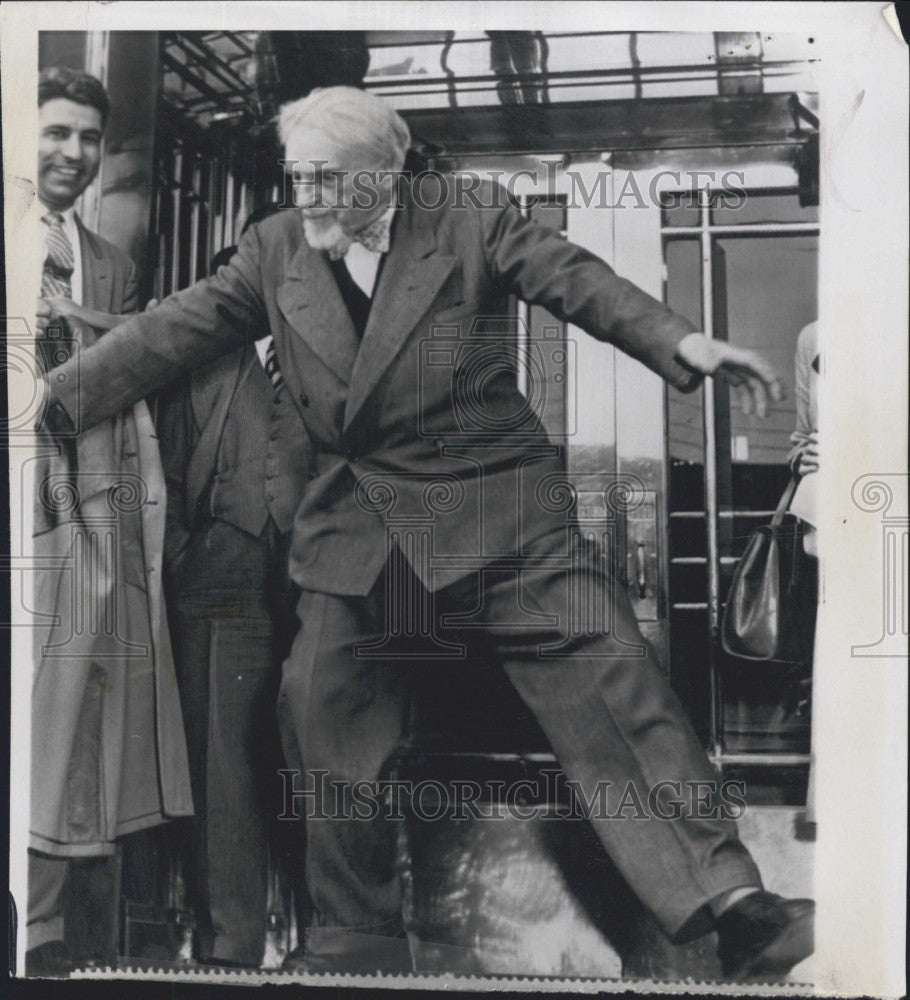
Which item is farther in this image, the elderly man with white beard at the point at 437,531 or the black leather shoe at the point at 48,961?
the black leather shoe at the point at 48,961

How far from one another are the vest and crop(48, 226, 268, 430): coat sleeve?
0.12 m

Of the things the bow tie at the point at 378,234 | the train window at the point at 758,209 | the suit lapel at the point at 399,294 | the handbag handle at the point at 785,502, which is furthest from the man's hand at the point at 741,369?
the bow tie at the point at 378,234

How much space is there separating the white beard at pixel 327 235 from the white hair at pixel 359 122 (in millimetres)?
201

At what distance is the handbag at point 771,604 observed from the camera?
9.20 feet

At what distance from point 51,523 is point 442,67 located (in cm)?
164

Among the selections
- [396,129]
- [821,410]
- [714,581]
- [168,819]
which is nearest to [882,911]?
[714,581]

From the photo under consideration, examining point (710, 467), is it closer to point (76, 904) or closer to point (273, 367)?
point (273, 367)

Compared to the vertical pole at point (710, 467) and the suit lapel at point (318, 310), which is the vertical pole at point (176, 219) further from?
the vertical pole at point (710, 467)

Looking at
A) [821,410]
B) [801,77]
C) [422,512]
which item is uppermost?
[801,77]

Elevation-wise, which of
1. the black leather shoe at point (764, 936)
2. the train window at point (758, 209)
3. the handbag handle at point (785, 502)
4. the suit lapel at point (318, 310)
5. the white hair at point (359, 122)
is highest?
the white hair at point (359, 122)

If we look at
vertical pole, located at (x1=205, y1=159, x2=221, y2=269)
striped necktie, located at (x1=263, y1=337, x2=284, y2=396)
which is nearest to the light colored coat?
vertical pole, located at (x1=205, y1=159, x2=221, y2=269)

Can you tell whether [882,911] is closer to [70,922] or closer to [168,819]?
[168,819]

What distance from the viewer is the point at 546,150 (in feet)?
9.38

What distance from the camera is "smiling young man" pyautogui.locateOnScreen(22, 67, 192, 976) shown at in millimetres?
2855
